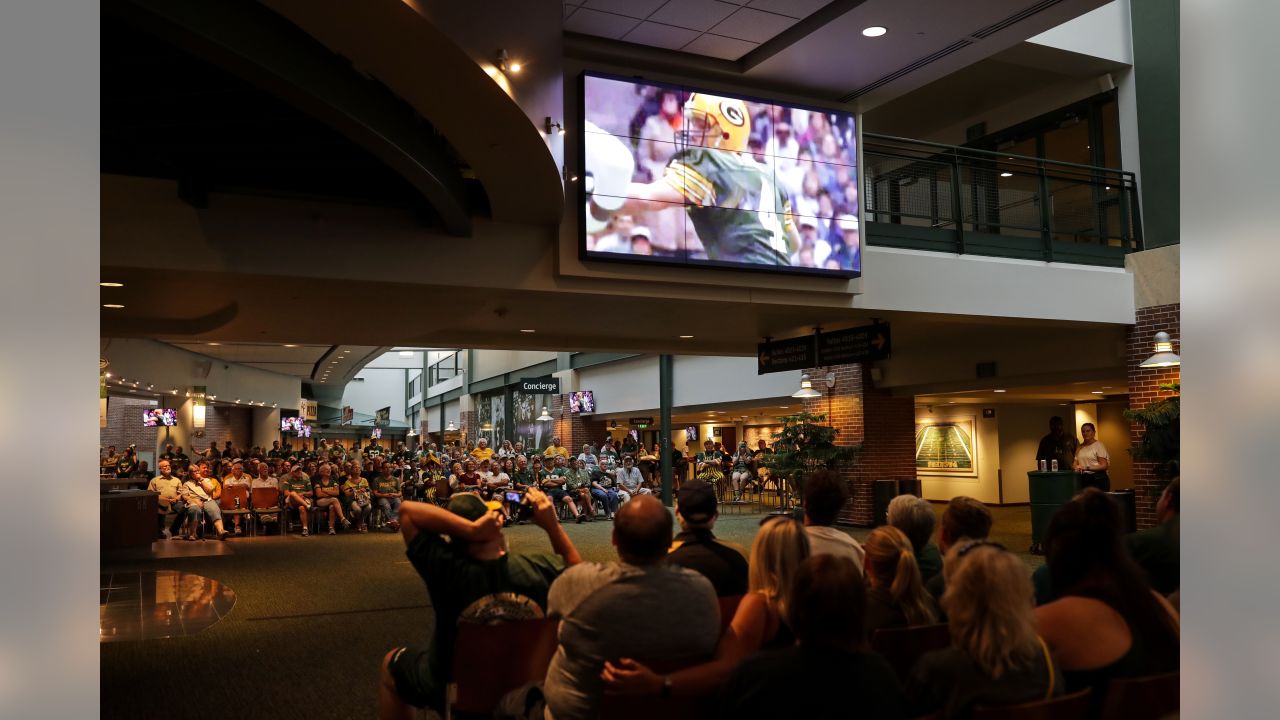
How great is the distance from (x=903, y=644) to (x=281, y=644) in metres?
5.00

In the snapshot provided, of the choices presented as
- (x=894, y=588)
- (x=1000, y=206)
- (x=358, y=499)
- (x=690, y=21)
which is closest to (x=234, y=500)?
(x=358, y=499)

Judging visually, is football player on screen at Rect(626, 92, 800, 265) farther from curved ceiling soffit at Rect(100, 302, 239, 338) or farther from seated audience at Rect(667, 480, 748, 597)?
curved ceiling soffit at Rect(100, 302, 239, 338)

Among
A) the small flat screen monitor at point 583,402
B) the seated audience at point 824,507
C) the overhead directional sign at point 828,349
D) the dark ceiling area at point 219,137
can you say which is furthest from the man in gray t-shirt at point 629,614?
the small flat screen monitor at point 583,402

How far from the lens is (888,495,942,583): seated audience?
3.90 metres

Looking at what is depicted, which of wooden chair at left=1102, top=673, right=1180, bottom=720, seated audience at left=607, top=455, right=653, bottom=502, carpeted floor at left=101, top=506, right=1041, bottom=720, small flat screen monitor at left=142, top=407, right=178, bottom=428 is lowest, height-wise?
carpeted floor at left=101, top=506, right=1041, bottom=720

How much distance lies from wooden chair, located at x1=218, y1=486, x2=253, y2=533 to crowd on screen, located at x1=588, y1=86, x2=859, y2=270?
8904 millimetres

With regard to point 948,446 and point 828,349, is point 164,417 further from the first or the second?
point 948,446

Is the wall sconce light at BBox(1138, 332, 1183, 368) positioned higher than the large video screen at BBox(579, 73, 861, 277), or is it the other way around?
the large video screen at BBox(579, 73, 861, 277)

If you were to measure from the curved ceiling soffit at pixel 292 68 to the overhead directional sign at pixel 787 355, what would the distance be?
21.8ft

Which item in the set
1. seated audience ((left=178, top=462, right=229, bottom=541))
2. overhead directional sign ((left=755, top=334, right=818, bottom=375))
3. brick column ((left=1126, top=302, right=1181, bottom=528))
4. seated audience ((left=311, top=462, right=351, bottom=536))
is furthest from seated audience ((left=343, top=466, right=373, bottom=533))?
brick column ((left=1126, top=302, right=1181, bottom=528))

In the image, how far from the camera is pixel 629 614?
269 cm

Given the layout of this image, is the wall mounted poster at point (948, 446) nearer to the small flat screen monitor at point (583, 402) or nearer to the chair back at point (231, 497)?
the small flat screen monitor at point (583, 402)

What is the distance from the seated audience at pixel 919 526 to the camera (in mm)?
3904
